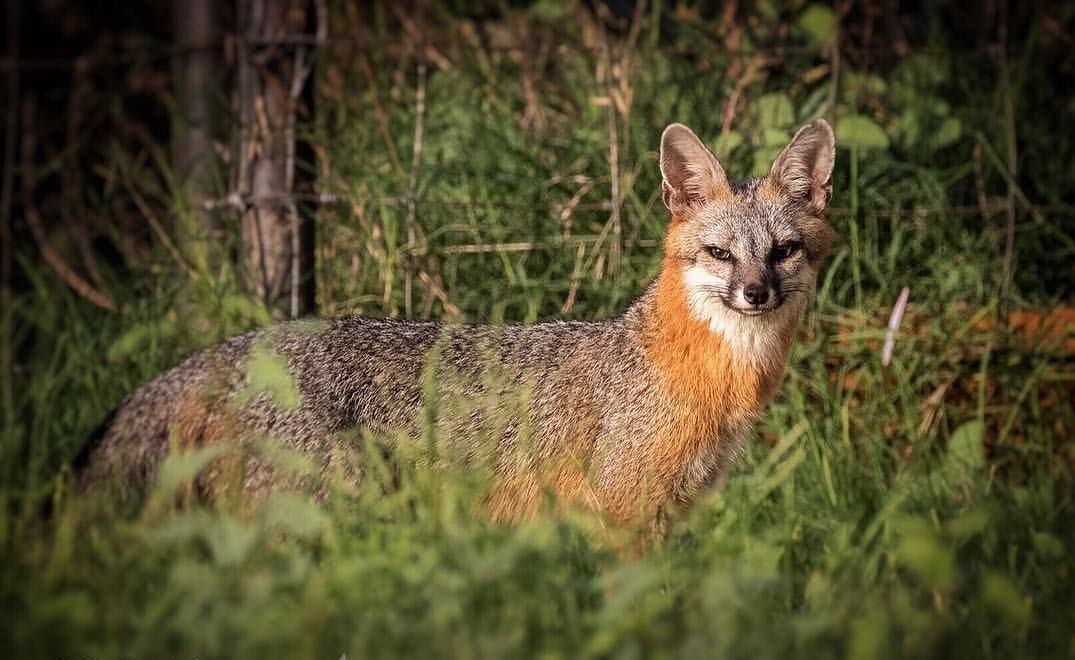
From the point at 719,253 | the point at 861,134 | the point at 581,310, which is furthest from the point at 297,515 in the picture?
the point at 861,134

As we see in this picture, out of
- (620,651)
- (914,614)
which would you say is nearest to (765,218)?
(914,614)

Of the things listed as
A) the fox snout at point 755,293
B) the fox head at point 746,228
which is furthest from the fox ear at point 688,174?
the fox snout at point 755,293

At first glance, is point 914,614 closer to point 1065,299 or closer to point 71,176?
point 1065,299

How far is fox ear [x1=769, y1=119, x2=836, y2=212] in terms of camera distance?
4531 mm

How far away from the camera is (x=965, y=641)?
3033mm

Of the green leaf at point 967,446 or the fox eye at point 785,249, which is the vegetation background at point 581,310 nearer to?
the green leaf at point 967,446

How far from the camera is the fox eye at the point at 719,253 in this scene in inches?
174

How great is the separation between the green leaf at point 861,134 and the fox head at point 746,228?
57.3 inches

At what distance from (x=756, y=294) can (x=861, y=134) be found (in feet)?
7.03

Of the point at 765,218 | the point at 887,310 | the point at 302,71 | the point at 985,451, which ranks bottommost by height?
the point at 985,451

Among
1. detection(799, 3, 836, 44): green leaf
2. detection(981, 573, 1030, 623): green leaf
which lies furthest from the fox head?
detection(799, 3, 836, 44): green leaf

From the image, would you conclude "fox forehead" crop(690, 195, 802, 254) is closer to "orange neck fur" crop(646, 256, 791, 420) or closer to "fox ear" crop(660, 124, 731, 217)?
"fox ear" crop(660, 124, 731, 217)

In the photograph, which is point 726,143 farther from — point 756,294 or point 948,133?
point 756,294

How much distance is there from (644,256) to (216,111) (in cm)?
235
